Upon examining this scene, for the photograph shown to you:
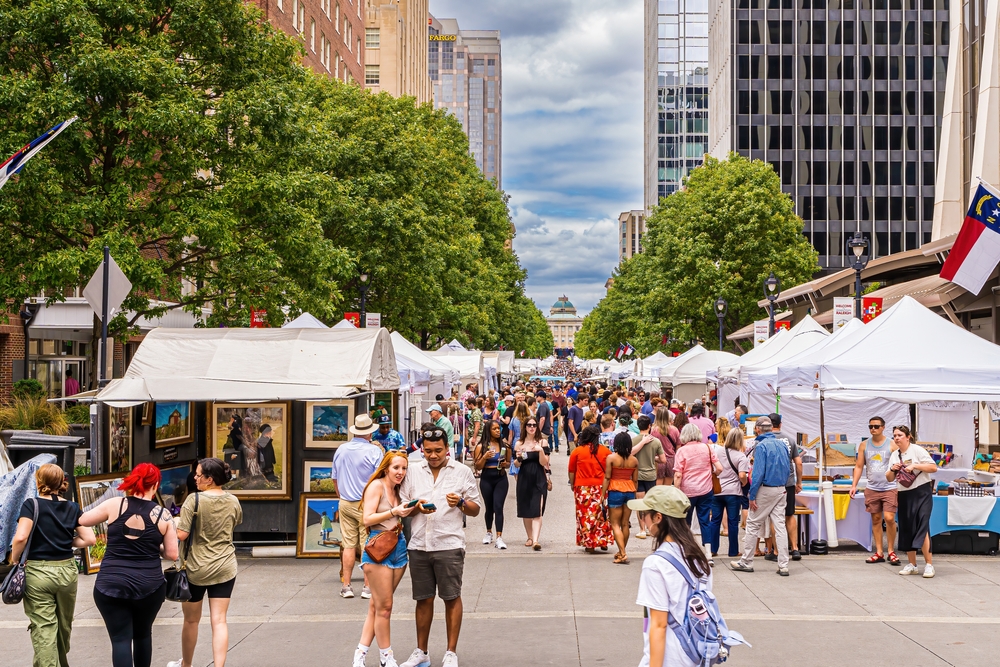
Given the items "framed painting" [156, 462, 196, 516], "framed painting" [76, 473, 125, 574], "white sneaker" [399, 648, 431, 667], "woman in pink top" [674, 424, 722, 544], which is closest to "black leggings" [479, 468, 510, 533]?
"woman in pink top" [674, 424, 722, 544]

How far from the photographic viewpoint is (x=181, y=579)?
279 inches

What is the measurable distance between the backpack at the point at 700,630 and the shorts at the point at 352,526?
20.9 ft

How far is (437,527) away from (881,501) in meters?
7.52

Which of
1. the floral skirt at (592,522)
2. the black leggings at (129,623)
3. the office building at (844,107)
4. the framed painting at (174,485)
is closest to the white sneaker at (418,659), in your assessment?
the black leggings at (129,623)

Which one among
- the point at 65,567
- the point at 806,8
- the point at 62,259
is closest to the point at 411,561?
the point at 65,567

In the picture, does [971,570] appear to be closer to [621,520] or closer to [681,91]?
[621,520]

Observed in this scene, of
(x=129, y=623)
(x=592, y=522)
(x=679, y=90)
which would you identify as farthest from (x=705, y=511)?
(x=679, y=90)

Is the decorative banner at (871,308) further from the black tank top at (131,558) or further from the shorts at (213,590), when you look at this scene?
the black tank top at (131,558)

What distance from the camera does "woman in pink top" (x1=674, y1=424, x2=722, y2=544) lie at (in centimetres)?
1278

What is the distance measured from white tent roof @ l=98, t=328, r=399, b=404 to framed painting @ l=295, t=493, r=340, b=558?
1.44 m

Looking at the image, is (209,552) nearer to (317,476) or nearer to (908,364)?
(317,476)

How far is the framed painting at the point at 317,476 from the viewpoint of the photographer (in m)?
13.4

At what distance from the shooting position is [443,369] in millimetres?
25219

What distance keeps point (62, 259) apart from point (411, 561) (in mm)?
12116
